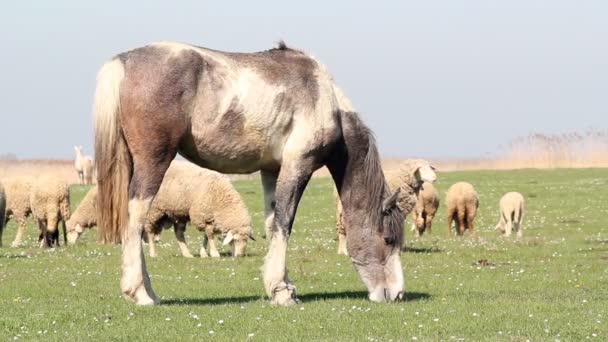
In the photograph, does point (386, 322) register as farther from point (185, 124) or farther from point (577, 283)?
point (577, 283)

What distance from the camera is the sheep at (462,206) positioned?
31188 millimetres

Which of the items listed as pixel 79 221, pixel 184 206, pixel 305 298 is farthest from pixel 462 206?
pixel 305 298

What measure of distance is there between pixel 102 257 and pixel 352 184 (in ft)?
31.7

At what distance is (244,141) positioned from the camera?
12.9 m

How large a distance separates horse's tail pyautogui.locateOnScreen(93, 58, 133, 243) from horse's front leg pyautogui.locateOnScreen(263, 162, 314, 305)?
1810 millimetres

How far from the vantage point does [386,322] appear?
1132 cm

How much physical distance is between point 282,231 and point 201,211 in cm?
1114

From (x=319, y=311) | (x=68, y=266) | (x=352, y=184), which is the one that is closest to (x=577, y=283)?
(x=352, y=184)

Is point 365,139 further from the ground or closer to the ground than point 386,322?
further from the ground

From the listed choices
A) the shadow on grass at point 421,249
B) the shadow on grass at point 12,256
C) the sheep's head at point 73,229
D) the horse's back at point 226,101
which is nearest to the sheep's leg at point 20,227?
the sheep's head at point 73,229

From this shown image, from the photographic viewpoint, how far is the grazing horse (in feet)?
41.0

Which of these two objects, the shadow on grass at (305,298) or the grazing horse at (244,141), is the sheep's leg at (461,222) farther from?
the grazing horse at (244,141)

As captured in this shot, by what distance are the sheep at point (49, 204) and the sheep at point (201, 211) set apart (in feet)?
11.9

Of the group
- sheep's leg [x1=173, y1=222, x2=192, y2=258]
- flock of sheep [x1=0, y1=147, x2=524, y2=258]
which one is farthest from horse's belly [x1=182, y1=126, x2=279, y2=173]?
sheep's leg [x1=173, y1=222, x2=192, y2=258]
